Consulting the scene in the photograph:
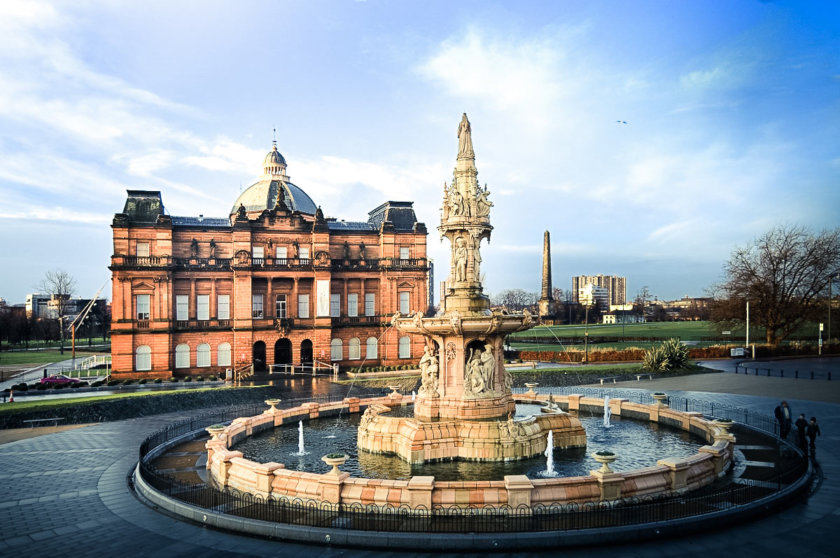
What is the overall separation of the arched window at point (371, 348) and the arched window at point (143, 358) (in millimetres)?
20401

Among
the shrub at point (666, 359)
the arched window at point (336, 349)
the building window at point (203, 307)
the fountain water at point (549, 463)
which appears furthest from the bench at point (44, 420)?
the shrub at point (666, 359)

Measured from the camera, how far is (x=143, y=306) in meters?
50.8

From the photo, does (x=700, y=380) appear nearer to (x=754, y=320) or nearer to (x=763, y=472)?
(x=763, y=472)

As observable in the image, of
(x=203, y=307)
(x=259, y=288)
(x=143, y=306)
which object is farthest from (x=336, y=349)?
(x=143, y=306)

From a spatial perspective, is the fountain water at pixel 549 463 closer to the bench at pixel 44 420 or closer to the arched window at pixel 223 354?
the bench at pixel 44 420

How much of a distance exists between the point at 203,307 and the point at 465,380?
39.3 metres

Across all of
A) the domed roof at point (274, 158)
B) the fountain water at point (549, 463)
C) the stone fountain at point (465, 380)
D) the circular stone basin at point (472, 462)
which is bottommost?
the circular stone basin at point (472, 462)

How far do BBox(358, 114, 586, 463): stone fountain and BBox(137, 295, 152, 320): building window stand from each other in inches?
1443

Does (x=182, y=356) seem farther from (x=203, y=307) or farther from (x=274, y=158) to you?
(x=274, y=158)

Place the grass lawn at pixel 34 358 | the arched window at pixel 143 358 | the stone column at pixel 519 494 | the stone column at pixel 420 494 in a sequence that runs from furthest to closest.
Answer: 1. the grass lawn at pixel 34 358
2. the arched window at pixel 143 358
3. the stone column at pixel 420 494
4. the stone column at pixel 519 494

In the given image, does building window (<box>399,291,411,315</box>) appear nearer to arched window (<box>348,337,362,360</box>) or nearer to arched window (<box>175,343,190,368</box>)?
arched window (<box>348,337,362,360</box>)

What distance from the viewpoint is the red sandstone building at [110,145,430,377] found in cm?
5059

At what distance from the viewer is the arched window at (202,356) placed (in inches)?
2062

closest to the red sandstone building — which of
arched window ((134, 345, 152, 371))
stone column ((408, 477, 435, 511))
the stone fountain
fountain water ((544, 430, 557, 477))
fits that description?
arched window ((134, 345, 152, 371))
